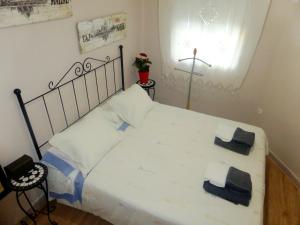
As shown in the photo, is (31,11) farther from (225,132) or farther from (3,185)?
(225,132)

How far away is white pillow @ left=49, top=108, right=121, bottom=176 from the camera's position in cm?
176

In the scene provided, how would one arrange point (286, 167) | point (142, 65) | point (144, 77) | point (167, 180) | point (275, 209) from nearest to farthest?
point (167, 180), point (275, 209), point (286, 167), point (142, 65), point (144, 77)

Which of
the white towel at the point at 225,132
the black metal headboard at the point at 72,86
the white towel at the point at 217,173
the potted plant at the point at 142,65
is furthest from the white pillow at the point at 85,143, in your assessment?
the potted plant at the point at 142,65

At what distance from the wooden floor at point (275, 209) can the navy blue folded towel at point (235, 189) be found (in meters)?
0.71

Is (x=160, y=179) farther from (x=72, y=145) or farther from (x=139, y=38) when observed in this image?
(x=139, y=38)

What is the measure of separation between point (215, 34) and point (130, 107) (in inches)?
54.1

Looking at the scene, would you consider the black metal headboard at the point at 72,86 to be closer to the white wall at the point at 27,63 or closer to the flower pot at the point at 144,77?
the white wall at the point at 27,63

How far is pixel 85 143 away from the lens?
1811mm

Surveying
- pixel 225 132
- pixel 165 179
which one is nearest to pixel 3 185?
pixel 165 179

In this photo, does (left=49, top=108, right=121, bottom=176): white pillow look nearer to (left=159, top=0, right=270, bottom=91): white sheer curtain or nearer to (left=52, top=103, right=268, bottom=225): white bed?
(left=52, top=103, right=268, bottom=225): white bed

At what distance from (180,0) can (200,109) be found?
4.98ft

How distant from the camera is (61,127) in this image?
2.09m

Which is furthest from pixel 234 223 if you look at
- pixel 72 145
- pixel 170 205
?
pixel 72 145

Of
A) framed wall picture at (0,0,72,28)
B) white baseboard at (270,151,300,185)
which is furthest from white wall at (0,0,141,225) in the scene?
white baseboard at (270,151,300,185)
